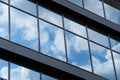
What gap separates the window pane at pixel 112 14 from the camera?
118ft

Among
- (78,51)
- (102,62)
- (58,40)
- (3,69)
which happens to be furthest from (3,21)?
(102,62)

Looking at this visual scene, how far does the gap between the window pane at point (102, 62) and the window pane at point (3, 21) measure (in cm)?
698

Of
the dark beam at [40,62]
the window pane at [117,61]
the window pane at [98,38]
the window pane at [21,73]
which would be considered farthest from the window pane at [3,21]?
the window pane at [117,61]

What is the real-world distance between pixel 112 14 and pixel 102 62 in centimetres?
580

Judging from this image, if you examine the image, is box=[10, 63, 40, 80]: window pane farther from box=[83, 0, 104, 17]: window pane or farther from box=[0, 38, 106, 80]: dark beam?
box=[83, 0, 104, 17]: window pane

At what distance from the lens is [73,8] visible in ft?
107

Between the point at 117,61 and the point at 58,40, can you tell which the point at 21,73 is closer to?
the point at 58,40

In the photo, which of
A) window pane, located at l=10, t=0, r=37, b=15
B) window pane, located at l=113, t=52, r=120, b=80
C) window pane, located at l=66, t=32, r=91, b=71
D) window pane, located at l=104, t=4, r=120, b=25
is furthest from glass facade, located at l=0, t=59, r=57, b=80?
window pane, located at l=104, t=4, r=120, b=25

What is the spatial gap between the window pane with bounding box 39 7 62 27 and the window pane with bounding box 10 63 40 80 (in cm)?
457

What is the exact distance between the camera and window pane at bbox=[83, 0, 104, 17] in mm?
34494

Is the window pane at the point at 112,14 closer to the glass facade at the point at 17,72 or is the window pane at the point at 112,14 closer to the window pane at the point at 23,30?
the window pane at the point at 23,30

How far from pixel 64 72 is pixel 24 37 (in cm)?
323

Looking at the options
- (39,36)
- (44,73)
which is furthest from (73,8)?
(44,73)

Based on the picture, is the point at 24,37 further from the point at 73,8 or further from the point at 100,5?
the point at 100,5
